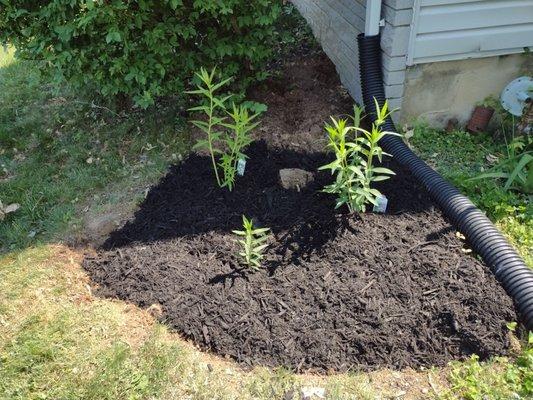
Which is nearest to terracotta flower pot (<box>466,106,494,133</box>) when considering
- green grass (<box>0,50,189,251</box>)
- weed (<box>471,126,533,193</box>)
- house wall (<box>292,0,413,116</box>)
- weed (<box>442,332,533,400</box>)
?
weed (<box>471,126,533,193</box>)

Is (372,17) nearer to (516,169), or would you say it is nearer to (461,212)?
(516,169)

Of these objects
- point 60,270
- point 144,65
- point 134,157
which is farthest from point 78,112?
point 60,270

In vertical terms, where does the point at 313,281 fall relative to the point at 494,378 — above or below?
above

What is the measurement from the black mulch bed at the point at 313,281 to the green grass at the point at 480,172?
17.9 inches

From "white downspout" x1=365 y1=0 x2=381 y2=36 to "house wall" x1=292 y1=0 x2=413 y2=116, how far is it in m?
0.07

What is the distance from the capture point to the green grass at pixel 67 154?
12.2 ft

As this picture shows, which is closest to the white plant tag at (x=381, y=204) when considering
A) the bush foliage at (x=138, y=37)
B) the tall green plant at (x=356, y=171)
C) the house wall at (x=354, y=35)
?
the tall green plant at (x=356, y=171)

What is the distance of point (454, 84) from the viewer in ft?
13.6

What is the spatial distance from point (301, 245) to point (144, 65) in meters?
2.08

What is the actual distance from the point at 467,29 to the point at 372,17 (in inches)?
31.9

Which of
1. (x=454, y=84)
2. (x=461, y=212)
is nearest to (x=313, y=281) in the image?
(x=461, y=212)

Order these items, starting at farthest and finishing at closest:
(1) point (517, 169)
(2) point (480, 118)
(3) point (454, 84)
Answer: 1. (2) point (480, 118)
2. (3) point (454, 84)
3. (1) point (517, 169)

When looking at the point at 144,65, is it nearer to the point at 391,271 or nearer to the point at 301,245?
the point at 301,245

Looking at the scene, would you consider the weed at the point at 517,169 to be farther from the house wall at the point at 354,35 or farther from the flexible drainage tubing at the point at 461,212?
the house wall at the point at 354,35
